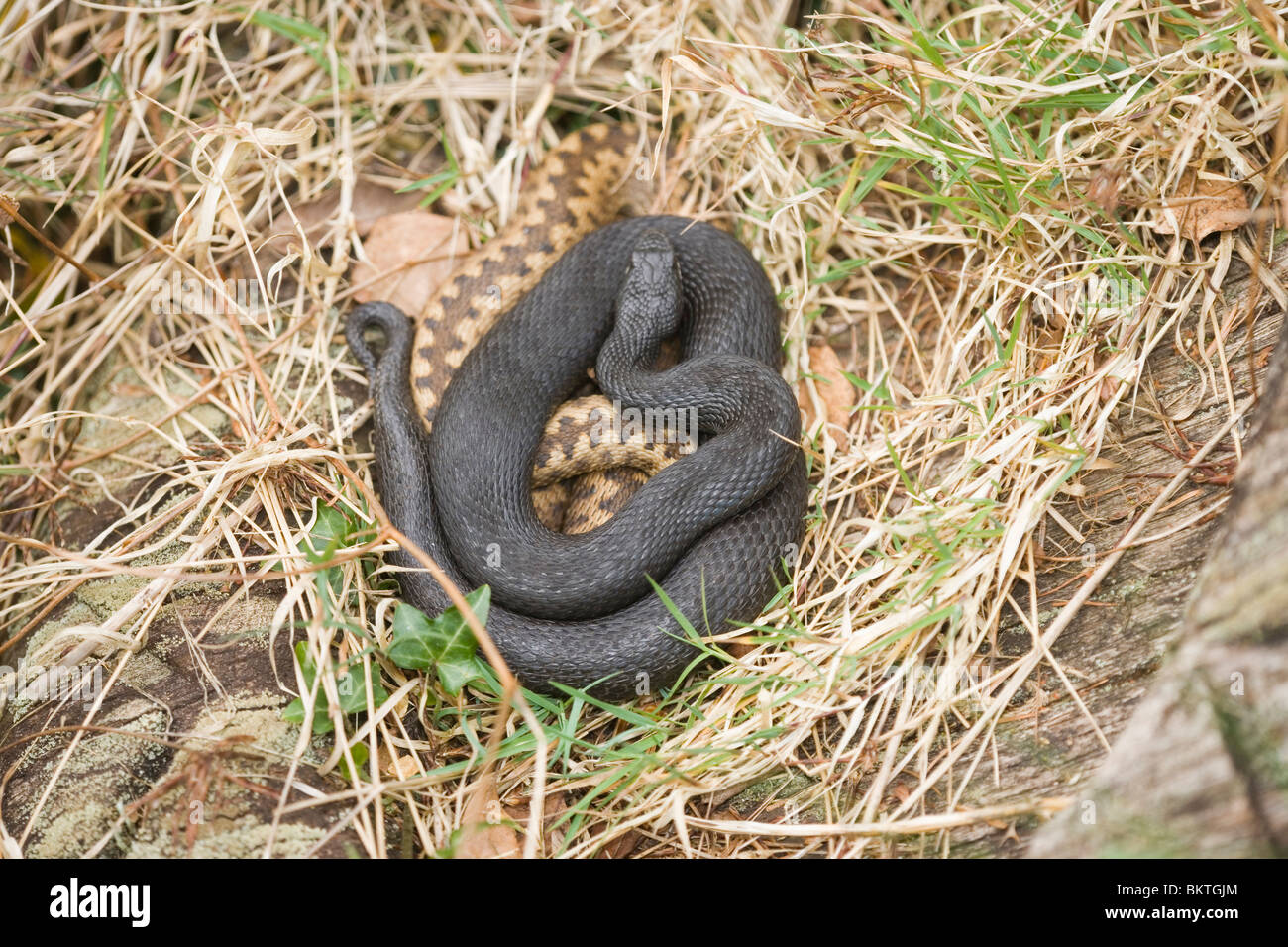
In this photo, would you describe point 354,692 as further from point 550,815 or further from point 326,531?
point 550,815

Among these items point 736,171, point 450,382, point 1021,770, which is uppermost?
point 736,171

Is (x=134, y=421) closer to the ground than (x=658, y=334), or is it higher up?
closer to the ground

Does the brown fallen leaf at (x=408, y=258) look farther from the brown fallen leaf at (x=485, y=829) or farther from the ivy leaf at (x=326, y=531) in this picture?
the brown fallen leaf at (x=485, y=829)

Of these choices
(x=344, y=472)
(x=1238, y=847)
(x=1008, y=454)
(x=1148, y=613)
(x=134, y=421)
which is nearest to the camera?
(x=1238, y=847)

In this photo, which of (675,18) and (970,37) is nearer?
(970,37)

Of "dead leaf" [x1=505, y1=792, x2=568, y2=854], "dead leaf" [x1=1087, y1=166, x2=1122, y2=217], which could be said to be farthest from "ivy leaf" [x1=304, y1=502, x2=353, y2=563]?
"dead leaf" [x1=1087, y1=166, x2=1122, y2=217]

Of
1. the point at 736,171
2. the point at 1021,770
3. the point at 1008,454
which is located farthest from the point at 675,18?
the point at 1021,770

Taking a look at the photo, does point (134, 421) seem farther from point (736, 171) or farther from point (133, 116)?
point (736, 171)
